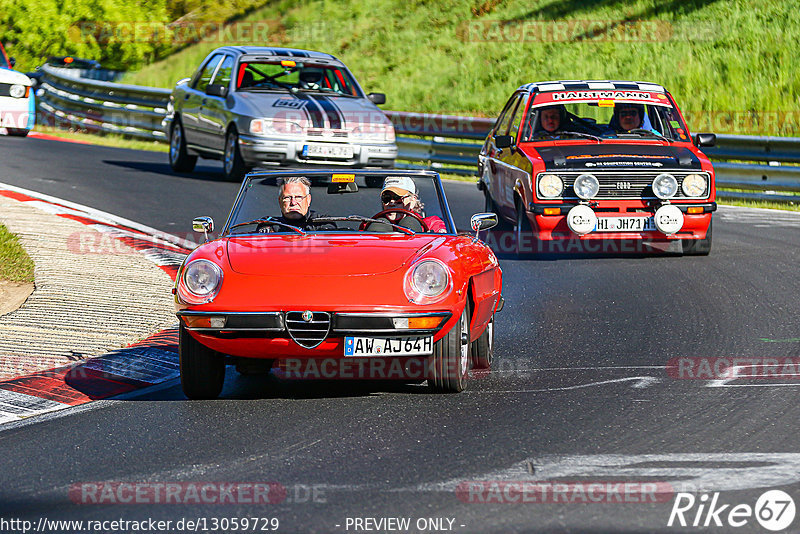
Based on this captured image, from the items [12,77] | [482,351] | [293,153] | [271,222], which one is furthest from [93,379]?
[12,77]

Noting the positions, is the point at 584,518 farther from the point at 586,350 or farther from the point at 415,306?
the point at 586,350

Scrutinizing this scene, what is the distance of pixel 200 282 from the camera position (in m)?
6.39

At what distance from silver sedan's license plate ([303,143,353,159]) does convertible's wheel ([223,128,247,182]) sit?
0.98 m

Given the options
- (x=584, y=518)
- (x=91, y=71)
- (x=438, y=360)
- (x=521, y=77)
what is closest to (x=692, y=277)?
(x=438, y=360)

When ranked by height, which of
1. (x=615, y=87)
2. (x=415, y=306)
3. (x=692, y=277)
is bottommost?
(x=692, y=277)

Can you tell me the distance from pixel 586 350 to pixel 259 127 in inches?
329

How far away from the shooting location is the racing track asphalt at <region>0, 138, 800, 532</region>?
178 inches

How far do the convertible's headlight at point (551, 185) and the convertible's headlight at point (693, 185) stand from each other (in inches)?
46.4

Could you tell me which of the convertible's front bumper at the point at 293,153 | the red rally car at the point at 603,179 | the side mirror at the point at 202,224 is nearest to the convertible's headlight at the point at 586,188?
the red rally car at the point at 603,179

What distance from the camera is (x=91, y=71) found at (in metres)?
31.8

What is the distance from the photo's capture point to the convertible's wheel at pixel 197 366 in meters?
6.37

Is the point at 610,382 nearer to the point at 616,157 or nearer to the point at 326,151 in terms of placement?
the point at 616,157

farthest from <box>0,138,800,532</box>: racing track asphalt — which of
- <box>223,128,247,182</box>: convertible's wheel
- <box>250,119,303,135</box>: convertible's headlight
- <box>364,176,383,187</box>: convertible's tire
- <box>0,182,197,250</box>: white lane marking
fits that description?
<box>223,128,247,182</box>: convertible's wheel

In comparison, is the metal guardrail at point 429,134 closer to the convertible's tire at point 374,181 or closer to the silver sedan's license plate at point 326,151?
the silver sedan's license plate at point 326,151
